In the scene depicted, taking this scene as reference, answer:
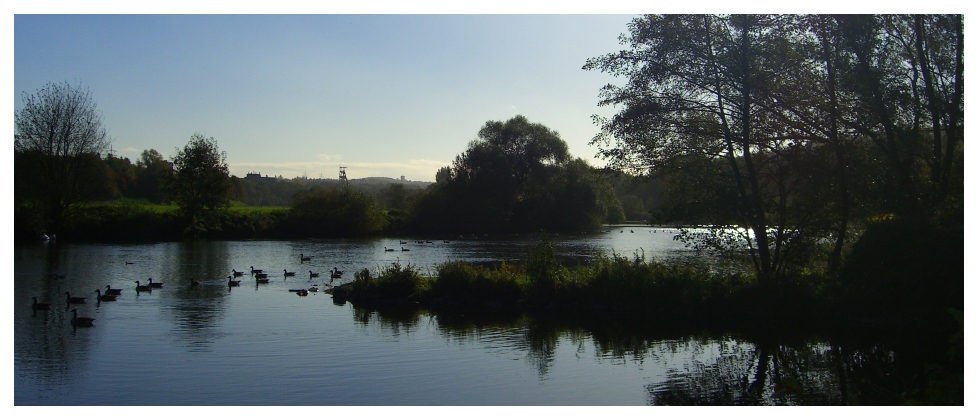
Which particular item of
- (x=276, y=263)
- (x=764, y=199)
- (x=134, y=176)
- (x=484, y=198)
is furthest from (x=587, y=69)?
(x=134, y=176)

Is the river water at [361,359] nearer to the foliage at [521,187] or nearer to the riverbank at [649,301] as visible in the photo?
the riverbank at [649,301]

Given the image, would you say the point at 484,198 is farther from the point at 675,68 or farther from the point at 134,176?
the point at 675,68

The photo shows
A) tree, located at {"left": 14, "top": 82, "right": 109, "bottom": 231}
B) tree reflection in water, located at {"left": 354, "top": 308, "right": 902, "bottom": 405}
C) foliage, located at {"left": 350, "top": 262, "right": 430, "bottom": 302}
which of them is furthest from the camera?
tree, located at {"left": 14, "top": 82, "right": 109, "bottom": 231}

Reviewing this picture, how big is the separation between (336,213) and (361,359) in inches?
2298

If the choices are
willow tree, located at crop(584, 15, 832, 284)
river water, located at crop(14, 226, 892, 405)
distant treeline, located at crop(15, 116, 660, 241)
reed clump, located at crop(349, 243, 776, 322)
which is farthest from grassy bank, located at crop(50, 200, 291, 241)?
willow tree, located at crop(584, 15, 832, 284)

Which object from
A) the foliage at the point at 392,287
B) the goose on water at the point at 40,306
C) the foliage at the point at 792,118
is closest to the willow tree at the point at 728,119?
the foliage at the point at 792,118

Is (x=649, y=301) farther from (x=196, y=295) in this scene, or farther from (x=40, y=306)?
(x=40, y=306)

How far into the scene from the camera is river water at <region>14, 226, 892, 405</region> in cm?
1309

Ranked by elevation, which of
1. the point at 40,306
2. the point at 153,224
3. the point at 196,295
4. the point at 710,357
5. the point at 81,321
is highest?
the point at 153,224

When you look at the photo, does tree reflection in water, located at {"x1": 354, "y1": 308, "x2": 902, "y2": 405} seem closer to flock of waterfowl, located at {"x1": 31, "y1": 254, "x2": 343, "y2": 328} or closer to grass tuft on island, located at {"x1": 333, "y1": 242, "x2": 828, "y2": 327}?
grass tuft on island, located at {"x1": 333, "y1": 242, "x2": 828, "y2": 327}

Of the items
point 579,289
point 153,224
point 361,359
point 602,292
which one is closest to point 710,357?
point 602,292

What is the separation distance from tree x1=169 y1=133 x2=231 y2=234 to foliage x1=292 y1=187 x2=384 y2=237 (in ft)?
25.6

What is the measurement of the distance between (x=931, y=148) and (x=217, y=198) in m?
64.3

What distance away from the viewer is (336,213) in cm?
7294
